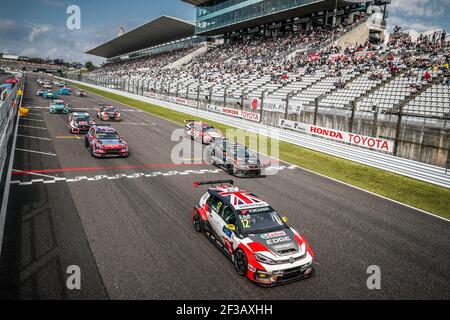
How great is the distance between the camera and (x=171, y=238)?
9031 millimetres

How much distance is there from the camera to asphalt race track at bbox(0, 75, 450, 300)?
6996mm

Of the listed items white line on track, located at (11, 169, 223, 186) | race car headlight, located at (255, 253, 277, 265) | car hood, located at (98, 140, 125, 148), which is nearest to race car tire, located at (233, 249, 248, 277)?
race car headlight, located at (255, 253, 277, 265)

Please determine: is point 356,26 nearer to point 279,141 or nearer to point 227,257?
point 279,141

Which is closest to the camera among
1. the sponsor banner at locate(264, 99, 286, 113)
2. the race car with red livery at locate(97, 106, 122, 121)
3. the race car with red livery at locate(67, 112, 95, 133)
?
the race car with red livery at locate(67, 112, 95, 133)

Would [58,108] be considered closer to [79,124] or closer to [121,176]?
[79,124]

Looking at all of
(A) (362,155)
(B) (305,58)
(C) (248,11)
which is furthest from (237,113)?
(C) (248,11)

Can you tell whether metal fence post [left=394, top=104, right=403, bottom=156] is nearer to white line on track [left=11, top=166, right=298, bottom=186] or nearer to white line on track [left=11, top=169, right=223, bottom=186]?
white line on track [left=11, top=166, right=298, bottom=186]

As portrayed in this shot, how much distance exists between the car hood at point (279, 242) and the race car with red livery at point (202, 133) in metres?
15.1

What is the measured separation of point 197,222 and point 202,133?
1404 centimetres

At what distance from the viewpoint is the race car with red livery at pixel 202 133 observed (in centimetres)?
2278

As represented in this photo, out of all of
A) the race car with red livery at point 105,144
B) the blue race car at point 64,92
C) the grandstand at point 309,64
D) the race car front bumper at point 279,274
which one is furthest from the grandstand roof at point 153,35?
the race car front bumper at point 279,274

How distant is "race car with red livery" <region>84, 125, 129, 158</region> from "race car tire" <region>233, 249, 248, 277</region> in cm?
1174

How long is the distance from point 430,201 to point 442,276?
661 cm
